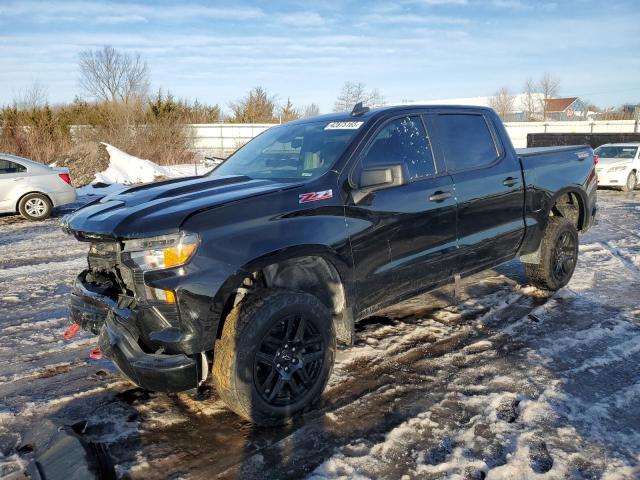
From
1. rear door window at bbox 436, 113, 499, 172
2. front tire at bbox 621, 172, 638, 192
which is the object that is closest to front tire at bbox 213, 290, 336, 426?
rear door window at bbox 436, 113, 499, 172

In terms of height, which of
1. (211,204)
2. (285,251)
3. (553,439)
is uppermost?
(211,204)

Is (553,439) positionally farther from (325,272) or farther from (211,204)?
(211,204)

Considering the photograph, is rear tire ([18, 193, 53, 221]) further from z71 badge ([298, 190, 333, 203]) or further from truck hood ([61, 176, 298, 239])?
z71 badge ([298, 190, 333, 203])

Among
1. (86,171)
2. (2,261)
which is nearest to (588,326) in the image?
(2,261)

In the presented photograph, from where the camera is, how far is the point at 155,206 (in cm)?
312

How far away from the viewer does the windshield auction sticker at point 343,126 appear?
152 inches

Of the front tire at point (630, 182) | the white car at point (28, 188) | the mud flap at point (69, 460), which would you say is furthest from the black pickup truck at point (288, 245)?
the front tire at point (630, 182)

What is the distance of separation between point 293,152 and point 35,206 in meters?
9.99

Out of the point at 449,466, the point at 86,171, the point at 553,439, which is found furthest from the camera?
the point at 86,171

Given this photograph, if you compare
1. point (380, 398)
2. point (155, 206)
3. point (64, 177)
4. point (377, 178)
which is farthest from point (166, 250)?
point (64, 177)

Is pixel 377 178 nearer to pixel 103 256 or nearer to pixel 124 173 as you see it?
pixel 103 256

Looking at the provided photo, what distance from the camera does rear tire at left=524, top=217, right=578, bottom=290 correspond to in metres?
5.50

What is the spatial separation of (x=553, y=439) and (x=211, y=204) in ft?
7.77

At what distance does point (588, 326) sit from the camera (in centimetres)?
479
